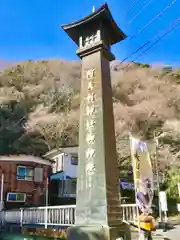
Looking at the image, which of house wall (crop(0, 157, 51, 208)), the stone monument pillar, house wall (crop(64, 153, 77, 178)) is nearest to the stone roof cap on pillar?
the stone monument pillar

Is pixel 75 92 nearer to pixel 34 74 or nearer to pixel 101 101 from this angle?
pixel 34 74

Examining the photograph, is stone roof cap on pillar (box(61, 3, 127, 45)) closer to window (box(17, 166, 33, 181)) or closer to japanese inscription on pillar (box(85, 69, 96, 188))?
japanese inscription on pillar (box(85, 69, 96, 188))

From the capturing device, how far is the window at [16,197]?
18219mm

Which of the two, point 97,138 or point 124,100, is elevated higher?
point 124,100

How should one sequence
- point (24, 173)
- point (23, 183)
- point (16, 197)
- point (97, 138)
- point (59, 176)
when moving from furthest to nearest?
point (59, 176) < point (24, 173) < point (23, 183) < point (16, 197) < point (97, 138)

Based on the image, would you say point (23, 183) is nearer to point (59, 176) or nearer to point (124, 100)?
point (59, 176)

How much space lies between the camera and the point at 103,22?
735cm

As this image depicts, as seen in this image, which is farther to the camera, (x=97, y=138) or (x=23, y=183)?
(x=23, y=183)

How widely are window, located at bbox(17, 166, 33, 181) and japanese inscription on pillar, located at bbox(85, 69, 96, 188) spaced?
13755mm

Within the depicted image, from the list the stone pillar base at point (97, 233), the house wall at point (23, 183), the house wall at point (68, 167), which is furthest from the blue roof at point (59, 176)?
the stone pillar base at point (97, 233)

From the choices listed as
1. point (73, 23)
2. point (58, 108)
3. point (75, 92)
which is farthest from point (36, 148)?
point (73, 23)

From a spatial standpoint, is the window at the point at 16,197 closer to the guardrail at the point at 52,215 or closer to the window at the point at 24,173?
the window at the point at 24,173

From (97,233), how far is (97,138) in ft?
6.75

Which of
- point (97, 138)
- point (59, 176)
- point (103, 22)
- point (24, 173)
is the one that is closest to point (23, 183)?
point (24, 173)
